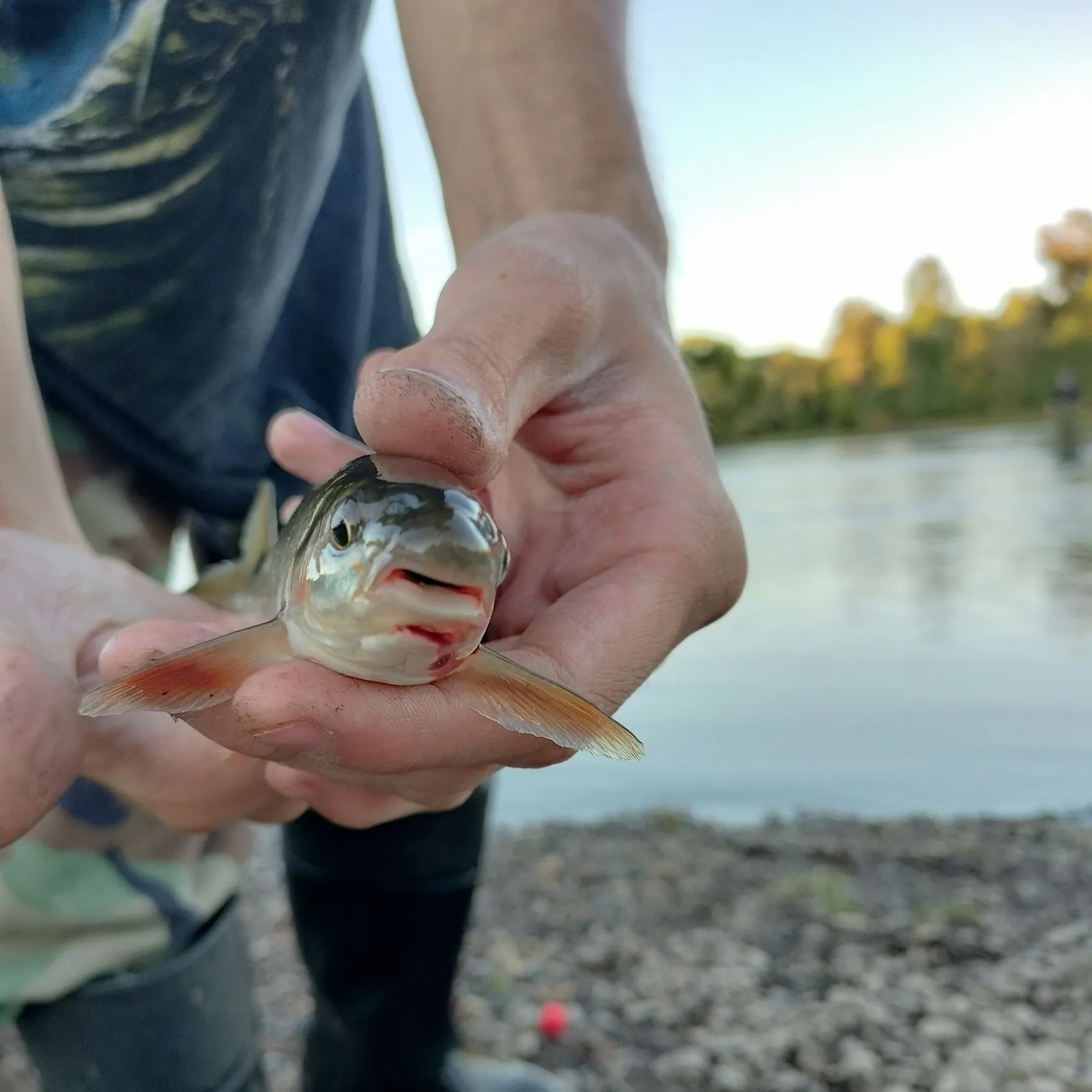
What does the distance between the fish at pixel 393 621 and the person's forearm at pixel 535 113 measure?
0.67 meters

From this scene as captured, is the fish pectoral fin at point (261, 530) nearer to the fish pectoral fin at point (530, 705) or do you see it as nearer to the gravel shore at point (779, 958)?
the fish pectoral fin at point (530, 705)

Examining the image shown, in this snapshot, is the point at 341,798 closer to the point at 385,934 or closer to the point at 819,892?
the point at 385,934

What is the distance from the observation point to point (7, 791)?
984mm

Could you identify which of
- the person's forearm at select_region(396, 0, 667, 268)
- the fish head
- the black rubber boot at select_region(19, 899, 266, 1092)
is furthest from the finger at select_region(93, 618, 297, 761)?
the person's forearm at select_region(396, 0, 667, 268)

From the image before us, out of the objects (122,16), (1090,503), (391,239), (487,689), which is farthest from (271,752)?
(1090,503)

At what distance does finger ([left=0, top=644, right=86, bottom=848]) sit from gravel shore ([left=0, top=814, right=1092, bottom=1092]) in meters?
1.83

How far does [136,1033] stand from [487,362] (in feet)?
3.75

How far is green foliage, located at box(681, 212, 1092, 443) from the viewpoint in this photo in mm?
14148

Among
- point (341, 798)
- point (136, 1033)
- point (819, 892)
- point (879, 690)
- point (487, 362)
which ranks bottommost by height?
point (879, 690)

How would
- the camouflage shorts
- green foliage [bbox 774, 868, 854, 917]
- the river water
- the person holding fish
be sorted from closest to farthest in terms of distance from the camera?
the person holding fish → the camouflage shorts → green foliage [bbox 774, 868, 854, 917] → the river water

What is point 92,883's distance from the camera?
1.49m

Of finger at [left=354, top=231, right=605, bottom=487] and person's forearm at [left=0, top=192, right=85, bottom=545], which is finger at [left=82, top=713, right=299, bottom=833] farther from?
finger at [left=354, top=231, right=605, bottom=487]

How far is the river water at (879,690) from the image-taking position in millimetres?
4445

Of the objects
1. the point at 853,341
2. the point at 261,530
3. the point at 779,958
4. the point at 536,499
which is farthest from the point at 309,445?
the point at 853,341
